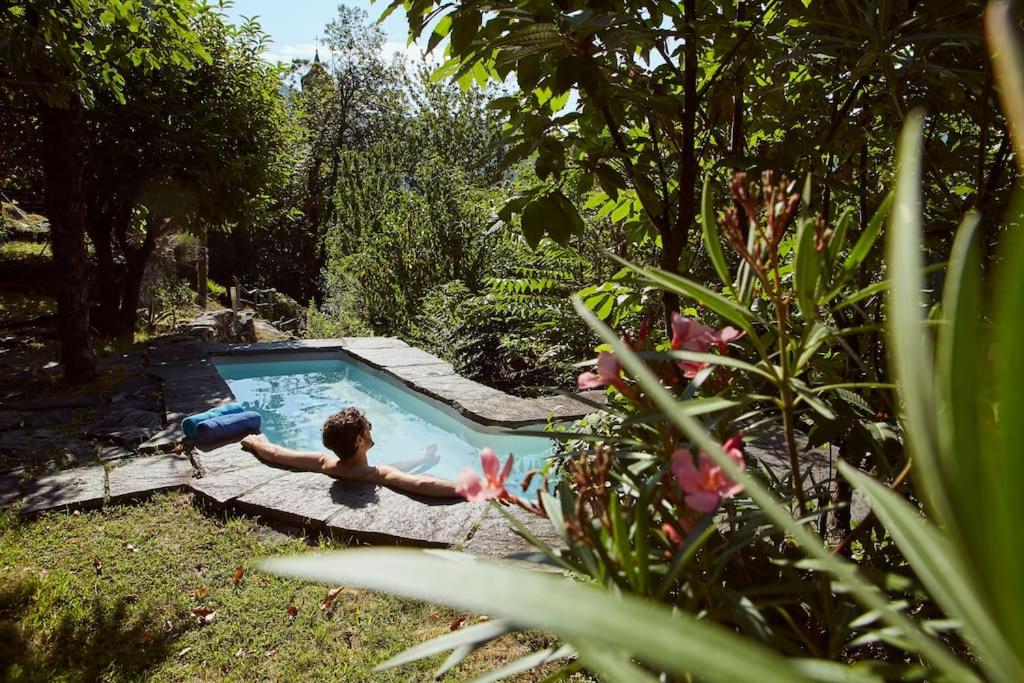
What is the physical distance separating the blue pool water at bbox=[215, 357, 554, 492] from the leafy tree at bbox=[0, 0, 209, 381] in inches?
89.5

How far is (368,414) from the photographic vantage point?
8008 millimetres

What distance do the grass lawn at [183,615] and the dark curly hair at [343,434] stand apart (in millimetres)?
893

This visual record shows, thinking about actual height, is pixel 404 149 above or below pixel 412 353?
above

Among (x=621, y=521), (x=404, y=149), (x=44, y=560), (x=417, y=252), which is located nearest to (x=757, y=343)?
(x=621, y=521)

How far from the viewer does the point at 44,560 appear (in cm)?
321

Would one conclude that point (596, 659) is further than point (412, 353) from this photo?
No

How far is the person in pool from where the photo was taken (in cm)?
397

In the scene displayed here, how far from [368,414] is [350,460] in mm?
3747

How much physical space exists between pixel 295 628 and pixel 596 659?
2657 millimetres

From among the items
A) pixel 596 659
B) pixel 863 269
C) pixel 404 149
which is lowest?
pixel 596 659

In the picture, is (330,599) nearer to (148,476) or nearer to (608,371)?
(148,476)

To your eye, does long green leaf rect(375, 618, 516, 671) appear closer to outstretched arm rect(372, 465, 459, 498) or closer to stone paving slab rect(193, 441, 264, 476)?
outstretched arm rect(372, 465, 459, 498)

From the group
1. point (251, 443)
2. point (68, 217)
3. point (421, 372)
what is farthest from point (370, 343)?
point (251, 443)

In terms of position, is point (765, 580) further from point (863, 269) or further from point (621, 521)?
point (863, 269)
